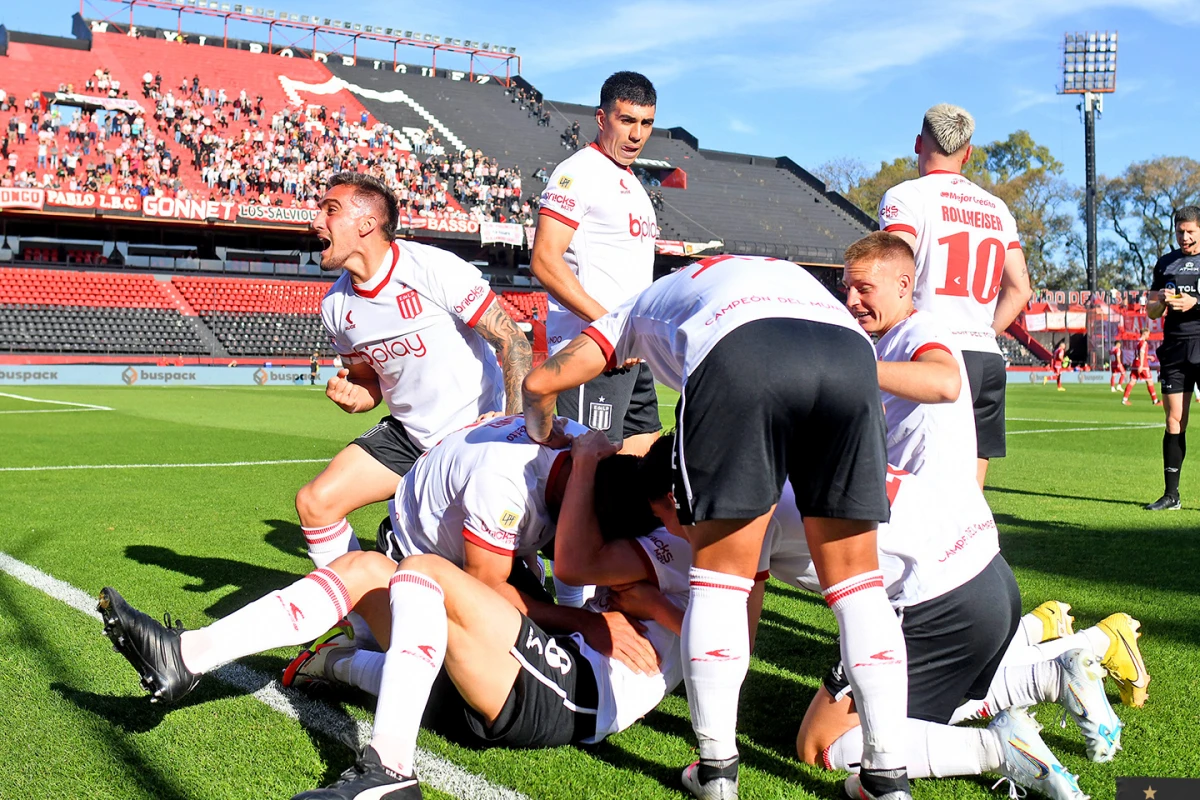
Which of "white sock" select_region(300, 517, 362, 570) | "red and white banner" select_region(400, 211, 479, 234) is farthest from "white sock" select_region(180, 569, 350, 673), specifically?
"red and white banner" select_region(400, 211, 479, 234)

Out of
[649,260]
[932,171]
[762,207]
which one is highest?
[762,207]

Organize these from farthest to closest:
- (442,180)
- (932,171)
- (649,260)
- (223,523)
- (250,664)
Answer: (442,180) < (223,523) < (649,260) < (932,171) < (250,664)

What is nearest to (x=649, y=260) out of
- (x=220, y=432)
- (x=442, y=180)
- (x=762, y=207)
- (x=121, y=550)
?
(x=121, y=550)

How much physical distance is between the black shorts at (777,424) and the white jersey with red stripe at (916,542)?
1.18ft

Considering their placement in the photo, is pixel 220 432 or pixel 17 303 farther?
pixel 17 303

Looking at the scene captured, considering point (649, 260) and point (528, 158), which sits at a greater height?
point (528, 158)

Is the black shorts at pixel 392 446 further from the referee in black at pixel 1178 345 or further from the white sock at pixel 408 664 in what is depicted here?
the referee in black at pixel 1178 345

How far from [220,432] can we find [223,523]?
8113mm

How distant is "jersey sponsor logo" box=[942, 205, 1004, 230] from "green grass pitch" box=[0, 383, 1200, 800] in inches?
74.8

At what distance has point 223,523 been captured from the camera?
24.9ft

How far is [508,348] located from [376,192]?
3.20 ft

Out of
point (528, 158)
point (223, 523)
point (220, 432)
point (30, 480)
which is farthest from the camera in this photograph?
point (528, 158)

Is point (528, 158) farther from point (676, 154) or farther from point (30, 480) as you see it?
point (30, 480)

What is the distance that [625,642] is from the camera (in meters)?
3.40
